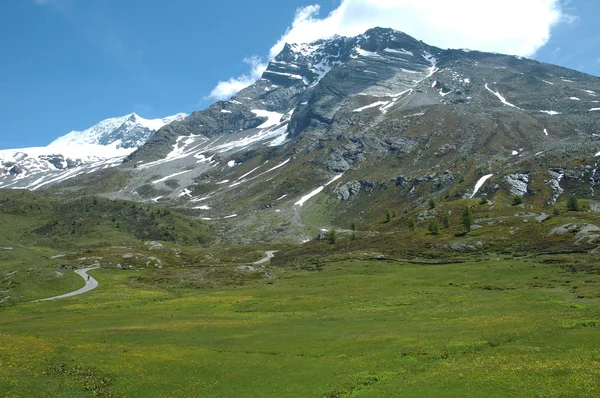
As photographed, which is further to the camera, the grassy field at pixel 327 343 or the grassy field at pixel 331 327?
the grassy field at pixel 331 327

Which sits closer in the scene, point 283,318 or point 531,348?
point 531,348

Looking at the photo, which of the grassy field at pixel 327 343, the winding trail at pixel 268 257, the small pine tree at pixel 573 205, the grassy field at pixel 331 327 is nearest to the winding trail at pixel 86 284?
the grassy field at pixel 331 327

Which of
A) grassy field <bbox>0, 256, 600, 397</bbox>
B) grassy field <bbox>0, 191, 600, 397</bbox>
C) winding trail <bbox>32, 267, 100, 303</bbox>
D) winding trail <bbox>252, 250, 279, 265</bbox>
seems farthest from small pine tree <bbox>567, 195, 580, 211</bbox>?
winding trail <bbox>32, 267, 100, 303</bbox>

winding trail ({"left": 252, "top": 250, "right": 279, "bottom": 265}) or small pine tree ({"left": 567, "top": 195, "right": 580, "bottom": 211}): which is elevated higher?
small pine tree ({"left": 567, "top": 195, "right": 580, "bottom": 211})

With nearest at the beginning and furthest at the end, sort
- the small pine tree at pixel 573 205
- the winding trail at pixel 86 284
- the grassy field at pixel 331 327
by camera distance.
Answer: the grassy field at pixel 331 327
the winding trail at pixel 86 284
the small pine tree at pixel 573 205

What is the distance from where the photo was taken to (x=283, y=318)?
59.4 metres

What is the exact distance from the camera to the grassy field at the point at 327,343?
94.5ft

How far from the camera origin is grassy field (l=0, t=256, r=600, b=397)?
2881 cm

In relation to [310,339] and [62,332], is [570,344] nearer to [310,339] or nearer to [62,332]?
[310,339]

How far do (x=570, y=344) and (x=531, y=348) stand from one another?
3168 millimetres

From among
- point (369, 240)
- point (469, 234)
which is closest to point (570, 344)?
point (469, 234)

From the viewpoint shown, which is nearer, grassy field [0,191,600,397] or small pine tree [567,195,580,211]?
grassy field [0,191,600,397]

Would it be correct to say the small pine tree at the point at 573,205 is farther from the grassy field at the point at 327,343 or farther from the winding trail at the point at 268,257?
the winding trail at the point at 268,257

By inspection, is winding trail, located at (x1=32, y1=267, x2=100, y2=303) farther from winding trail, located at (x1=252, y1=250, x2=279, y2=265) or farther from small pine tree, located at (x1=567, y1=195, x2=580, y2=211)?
small pine tree, located at (x1=567, y1=195, x2=580, y2=211)
